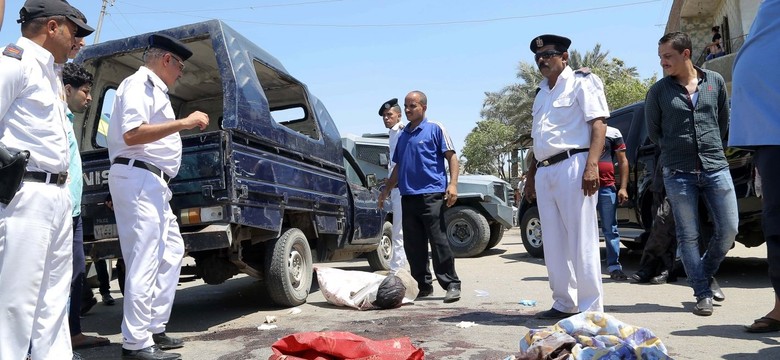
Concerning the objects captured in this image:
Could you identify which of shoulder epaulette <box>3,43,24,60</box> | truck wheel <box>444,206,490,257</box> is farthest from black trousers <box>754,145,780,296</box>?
truck wheel <box>444,206,490,257</box>

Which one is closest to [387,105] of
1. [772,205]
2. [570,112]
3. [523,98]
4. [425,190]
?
[425,190]

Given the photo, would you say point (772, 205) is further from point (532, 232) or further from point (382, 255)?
point (532, 232)

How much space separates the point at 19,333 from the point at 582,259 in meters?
3.40

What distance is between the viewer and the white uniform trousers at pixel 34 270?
2.83 meters

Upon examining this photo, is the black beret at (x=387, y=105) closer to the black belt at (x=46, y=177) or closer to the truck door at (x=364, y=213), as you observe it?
the truck door at (x=364, y=213)

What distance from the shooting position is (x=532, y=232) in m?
10.8

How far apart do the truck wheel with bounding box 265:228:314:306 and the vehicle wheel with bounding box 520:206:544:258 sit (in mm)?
5123

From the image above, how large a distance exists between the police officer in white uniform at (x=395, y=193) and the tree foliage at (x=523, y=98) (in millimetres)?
22043

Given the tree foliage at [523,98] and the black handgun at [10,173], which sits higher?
the tree foliage at [523,98]

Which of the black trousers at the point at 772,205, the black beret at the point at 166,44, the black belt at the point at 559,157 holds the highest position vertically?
the black beret at the point at 166,44

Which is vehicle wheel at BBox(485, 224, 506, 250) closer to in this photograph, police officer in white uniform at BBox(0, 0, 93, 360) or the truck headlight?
the truck headlight

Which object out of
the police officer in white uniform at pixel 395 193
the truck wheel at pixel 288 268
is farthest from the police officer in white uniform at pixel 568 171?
the police officer in white uniform at pixel 395 193

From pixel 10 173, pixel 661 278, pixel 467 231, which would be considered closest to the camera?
pixel 10 173

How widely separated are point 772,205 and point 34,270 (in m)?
3.39
